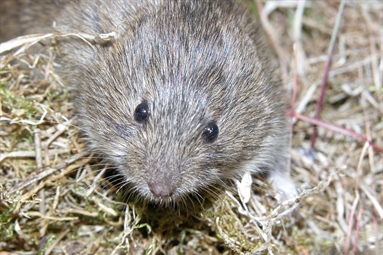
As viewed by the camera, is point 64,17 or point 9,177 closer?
point 9,177

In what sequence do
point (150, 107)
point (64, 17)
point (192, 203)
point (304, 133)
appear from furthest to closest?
point (304, 133) → point (64, 17) → point (192, 203) → point (150, 107)

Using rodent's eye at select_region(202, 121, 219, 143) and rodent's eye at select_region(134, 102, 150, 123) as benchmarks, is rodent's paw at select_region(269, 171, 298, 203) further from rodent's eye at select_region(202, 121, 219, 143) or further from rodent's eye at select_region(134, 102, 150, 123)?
rodent's eye at select_region(134, 102, 150, 123)

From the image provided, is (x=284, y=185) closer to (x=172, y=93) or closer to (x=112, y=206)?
(x=112, y=206)

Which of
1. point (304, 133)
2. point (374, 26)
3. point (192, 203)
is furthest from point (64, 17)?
point (374, 26)

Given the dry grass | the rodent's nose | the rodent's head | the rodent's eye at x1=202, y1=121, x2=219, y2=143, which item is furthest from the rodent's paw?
the rodent's nose


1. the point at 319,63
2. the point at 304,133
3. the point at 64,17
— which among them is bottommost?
the point at 304,133

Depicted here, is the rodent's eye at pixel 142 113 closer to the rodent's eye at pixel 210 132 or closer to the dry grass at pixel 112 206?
the rodent's eye at pixel 210 132

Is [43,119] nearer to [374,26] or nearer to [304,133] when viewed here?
[304,133]
